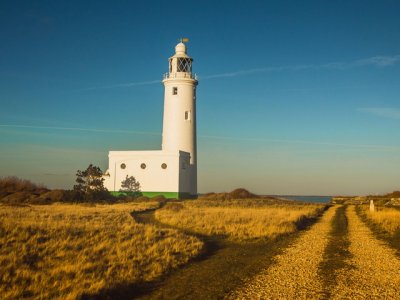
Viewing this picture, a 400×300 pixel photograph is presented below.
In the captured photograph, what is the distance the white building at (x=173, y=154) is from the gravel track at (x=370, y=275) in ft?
95.0

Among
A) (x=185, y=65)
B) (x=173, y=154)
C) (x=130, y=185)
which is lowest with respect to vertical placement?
(x=130, y=185)

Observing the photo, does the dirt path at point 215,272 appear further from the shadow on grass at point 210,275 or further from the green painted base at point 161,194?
the green painted base at point 161,194

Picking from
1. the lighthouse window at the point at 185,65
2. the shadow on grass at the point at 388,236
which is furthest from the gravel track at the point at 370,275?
the lighthouse window at the point at 185,65

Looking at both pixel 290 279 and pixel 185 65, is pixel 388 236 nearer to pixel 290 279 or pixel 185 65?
pixel 290 279

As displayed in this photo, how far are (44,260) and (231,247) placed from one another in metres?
6.40

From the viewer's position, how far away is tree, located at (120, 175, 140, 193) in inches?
1695

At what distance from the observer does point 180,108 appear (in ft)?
145

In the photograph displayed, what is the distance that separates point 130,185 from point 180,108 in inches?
375

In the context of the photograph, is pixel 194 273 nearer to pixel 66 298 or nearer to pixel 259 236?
pixel 66 298

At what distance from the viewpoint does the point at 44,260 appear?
10.4 m

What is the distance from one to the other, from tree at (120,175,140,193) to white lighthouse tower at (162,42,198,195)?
476 centimetres

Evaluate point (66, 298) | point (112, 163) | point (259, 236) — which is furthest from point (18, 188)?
point (66, 298)

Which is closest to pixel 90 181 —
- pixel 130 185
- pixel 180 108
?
pixel 130 185

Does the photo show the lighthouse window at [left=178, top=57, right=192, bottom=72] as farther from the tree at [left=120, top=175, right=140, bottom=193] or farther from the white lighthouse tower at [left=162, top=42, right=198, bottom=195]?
the tree at [left=120, top=175, right=140, bottom=193]
